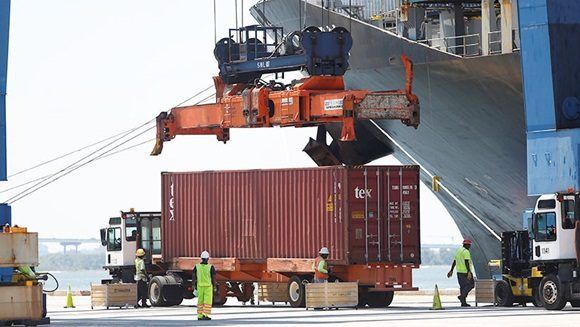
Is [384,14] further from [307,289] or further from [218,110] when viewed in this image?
[307,289]

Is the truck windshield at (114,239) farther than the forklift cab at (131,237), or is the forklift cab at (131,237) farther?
the truck windshield at (114,239)

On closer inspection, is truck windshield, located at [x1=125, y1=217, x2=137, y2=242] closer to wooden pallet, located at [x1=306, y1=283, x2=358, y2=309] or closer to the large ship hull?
wooden pallet, located at [x1=306, y1=283, x2=358, y2=309]

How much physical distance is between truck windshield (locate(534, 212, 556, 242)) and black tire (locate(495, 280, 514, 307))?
2303 mm

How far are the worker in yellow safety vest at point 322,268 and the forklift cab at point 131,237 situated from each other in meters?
7.59

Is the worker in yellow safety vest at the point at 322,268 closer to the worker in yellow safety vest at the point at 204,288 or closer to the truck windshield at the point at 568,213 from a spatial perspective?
the worker in yellow safety vest at the point at 204,288

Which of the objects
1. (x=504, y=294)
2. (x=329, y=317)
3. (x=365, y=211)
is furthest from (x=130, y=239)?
(x=329, y=317)

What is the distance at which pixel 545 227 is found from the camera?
30297 millimetres

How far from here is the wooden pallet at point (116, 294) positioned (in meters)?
35.6

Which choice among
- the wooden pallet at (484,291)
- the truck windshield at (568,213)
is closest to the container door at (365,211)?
the wooden pallet at (484,291)

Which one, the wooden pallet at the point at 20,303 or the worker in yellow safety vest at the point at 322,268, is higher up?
the worker in yellow safety vest at the point at 322,268

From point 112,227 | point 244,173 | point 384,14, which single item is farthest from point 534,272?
point 384,14

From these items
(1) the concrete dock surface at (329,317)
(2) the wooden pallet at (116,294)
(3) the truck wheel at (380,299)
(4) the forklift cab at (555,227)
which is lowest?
(1) the concrete dock surface at (329,317)

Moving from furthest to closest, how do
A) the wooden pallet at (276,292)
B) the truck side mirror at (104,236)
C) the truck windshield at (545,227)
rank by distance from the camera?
the truck side mirror at (104,236) → the wooden pallet at (276,292) → the truck windshield at (545,227)

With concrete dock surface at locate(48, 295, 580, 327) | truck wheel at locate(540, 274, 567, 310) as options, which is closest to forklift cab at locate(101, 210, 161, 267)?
concrete dock surface at locate(48, 295, 580, 327)
